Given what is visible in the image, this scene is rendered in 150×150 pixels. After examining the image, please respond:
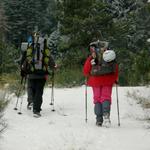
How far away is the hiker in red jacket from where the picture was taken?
11.4 metres

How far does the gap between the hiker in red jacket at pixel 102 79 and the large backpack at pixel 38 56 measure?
1.53 metres

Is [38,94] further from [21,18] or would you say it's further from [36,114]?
[21,18]

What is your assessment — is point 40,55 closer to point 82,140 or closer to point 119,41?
point 82,140

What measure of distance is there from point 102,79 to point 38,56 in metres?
1.90

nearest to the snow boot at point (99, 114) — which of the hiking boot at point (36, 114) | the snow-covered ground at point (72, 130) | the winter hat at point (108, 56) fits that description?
the snow-covered ground at point (72, 130)

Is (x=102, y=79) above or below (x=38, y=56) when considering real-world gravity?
below

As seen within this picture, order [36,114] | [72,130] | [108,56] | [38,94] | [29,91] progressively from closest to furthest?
[72,130] < [108,56] < [36,114] < [38,94] < [29,91]

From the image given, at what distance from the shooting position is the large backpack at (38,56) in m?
12.8

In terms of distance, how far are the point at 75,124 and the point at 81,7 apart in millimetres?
16701

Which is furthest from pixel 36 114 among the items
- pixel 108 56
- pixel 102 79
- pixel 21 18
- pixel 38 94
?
pixel 21 18

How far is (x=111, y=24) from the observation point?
92.9 ft

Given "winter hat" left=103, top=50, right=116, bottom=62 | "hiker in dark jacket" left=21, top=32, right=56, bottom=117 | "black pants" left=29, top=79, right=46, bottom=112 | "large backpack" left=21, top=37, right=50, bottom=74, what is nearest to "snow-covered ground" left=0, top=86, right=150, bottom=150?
"black pants" left=29, top=79, right=46, bottom=112

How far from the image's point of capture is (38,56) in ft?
41.9

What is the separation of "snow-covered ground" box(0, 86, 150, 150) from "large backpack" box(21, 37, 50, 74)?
1.00 meters
